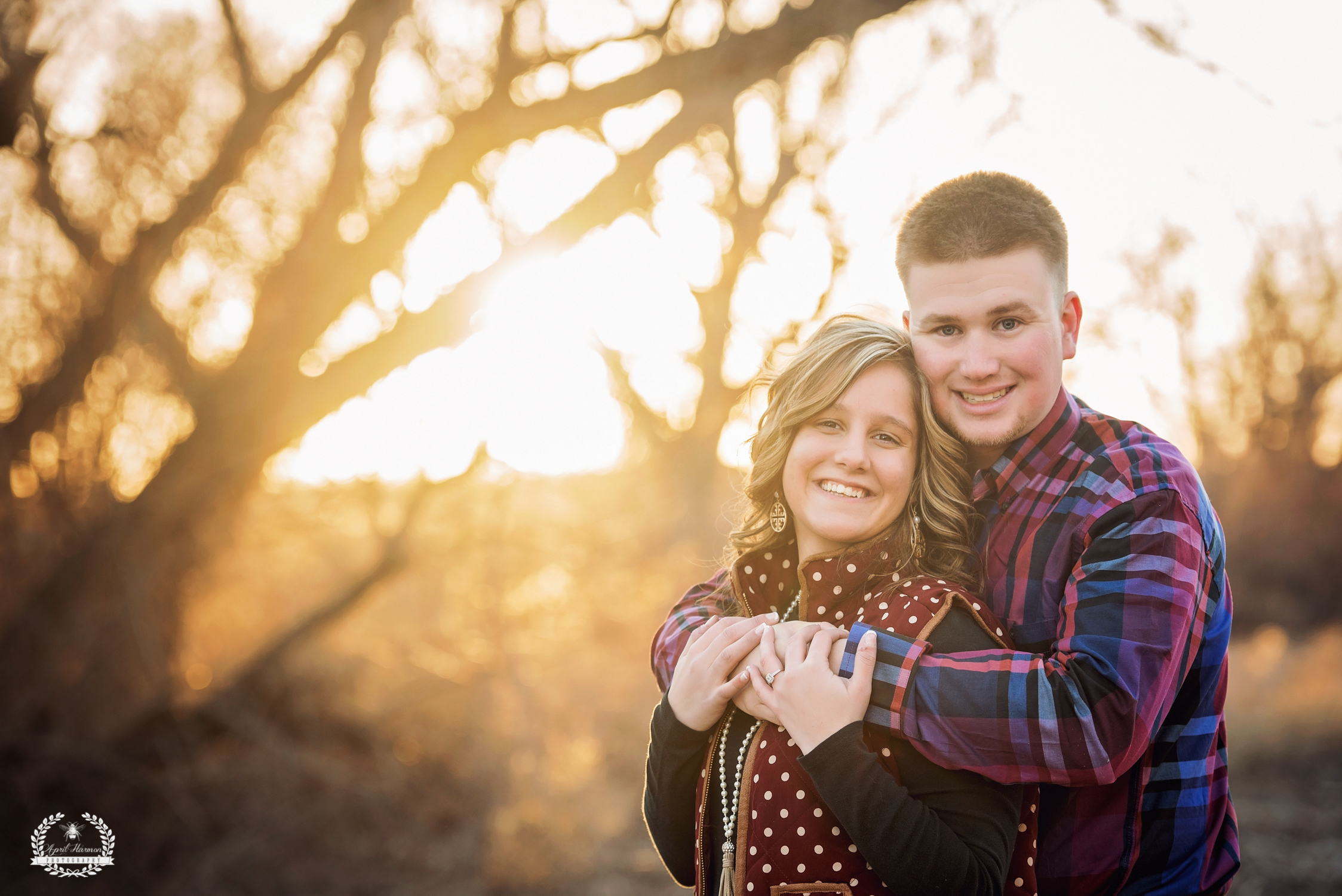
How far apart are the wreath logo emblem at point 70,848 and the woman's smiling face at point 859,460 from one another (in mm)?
5247

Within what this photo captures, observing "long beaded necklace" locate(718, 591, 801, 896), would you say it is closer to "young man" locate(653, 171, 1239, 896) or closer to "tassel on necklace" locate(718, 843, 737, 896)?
"tassel on necklace" locate(718, 843, 737, 896)

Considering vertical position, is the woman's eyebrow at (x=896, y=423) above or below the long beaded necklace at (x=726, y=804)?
above

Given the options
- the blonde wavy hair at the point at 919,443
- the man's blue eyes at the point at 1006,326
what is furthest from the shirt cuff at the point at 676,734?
the man's blue eyes at the point at 1006,326

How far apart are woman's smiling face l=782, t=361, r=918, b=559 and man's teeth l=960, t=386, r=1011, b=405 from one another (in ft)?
0.38

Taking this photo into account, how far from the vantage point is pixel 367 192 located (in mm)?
6137

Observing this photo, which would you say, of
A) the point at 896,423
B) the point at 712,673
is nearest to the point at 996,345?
the point at 896,423

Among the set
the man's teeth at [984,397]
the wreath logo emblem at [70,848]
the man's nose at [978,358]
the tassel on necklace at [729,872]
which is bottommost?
the wreath logo emblem at [70,848]

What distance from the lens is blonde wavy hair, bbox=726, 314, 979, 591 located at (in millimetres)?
1872

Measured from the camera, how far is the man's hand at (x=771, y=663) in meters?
1.65

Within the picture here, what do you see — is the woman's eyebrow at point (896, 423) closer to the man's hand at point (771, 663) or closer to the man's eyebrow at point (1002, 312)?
the man's eyebrow at point (1002, 312)

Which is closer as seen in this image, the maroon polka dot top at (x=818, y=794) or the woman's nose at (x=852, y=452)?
the maroon polka dot top at (x=818, y=794)

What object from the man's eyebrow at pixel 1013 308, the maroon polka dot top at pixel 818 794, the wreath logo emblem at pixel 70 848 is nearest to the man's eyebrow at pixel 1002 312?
the man's eyebrow at pixel 1013 308

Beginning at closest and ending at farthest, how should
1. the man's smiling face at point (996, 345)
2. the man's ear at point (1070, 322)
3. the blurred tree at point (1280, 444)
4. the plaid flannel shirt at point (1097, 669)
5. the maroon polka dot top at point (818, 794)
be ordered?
1. the plaid flannel shirt at point (1097, 669)
2. the maroon polka dot top at point (818, 794)
3. the man's smiling face at point (996, 345)
4. the man's ear at point (1070, 322)
5. the blurred tree at point (1280, 444)

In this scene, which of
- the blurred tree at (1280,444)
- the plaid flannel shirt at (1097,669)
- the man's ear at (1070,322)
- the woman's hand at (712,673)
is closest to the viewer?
the plaid flannel shirt at (1097,669)
